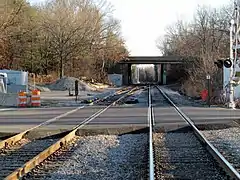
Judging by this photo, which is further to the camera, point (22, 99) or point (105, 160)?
point (22, 99)

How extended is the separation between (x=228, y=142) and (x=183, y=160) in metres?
3.42

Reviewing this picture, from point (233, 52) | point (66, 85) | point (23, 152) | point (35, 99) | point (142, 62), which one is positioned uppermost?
point (142, 62)

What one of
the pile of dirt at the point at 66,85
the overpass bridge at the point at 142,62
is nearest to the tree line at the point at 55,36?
the pile of dirt at the point at 66,85

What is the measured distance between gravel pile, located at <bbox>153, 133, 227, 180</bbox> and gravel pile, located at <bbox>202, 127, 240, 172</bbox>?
416 millimetres

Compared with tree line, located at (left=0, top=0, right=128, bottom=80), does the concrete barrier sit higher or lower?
lower

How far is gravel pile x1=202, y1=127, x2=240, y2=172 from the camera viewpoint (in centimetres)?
1134

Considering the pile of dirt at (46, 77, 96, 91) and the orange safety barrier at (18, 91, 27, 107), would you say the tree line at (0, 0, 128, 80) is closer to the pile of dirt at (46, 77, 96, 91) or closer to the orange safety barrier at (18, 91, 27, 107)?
the pile of dirt at (46, 77, 96, 91)

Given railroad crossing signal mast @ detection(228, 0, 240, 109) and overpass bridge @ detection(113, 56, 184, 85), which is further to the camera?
overpass bridge @ detection(113, 56, 184, 85)

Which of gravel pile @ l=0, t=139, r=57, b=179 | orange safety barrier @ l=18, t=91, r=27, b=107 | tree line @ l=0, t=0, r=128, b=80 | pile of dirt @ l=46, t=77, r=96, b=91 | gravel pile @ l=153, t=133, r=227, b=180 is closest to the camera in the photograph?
gravel pile @ l=153, t=133, r=227, b=180

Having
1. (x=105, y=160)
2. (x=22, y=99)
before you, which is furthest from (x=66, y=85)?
(x=105, y=160)

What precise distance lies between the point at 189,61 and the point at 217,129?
164 ft

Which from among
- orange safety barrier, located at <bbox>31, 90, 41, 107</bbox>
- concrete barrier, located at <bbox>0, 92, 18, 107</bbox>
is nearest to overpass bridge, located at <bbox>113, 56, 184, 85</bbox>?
concrete barrier, located at <bbox>0, 92, 18, 107</bbox>

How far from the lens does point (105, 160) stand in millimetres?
11438

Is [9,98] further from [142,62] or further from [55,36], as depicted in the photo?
[142,62]
